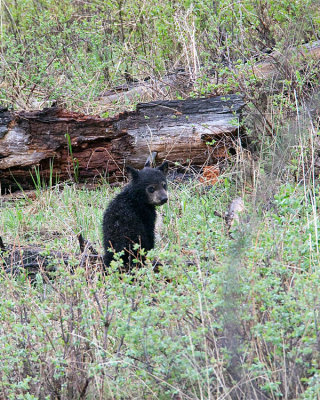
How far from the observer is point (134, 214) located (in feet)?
19.4

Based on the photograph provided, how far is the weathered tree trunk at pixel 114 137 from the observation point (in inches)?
298

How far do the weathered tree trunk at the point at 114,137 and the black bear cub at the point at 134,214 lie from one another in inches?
55.3

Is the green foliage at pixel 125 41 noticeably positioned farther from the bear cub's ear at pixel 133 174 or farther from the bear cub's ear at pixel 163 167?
the bear cub's ear at pixel 133 174

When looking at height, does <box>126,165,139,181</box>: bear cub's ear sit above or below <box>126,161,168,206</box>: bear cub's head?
above

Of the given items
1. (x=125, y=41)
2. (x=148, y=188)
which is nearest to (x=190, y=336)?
(x=148, y=188)

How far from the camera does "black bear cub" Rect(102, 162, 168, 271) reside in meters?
5.72

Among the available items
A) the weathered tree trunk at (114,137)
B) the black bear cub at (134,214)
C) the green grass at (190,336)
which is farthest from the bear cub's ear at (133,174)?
the green grass at (190,336)

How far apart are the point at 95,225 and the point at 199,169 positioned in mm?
1749

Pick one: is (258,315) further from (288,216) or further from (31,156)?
(31,156)

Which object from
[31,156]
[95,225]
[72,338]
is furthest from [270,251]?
[31,156]

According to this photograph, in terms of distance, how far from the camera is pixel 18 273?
559 centimetres

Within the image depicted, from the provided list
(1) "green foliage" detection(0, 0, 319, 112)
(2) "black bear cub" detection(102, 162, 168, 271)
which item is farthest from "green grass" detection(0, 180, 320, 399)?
(1) "green foliage" detection(0, 0, 319, 112)

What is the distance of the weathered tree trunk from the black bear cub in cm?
140

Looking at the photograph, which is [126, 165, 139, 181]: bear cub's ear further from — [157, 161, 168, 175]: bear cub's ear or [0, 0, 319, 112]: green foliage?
[0, 0, 319, 112]: green foliage
